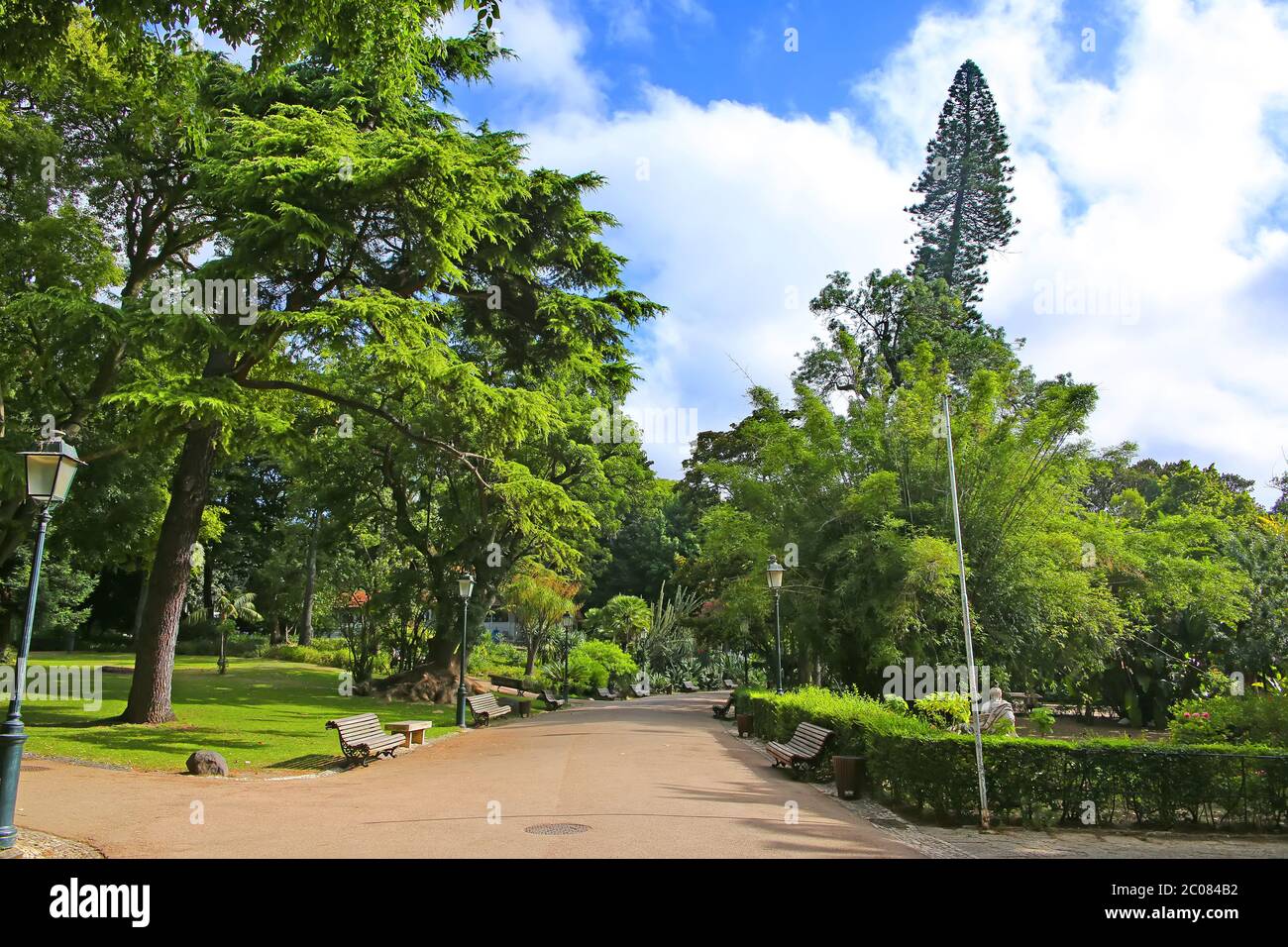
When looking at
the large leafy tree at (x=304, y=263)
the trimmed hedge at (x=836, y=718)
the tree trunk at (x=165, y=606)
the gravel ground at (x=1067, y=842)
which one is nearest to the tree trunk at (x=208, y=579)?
the large leafy tree at (x=304, y=263)

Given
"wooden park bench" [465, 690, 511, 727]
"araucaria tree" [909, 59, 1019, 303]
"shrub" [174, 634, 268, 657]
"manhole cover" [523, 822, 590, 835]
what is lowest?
"shrub" [174, 634, 268, 657]

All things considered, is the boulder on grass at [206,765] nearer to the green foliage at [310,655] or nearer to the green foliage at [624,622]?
the green foliage at [310,655]

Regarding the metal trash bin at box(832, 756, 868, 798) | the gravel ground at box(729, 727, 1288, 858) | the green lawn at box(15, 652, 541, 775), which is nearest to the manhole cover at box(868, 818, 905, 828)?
the gravel ground at box(729, 727, 1288, 858)

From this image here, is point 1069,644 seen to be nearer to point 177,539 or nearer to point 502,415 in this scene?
point 502,415

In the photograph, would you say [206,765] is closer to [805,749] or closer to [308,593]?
[805,749]

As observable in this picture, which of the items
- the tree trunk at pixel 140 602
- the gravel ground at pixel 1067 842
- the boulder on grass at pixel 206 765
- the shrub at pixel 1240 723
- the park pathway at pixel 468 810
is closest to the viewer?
the park pathway at pixel 468 810

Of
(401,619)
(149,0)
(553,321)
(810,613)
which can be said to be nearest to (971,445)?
(810,613)

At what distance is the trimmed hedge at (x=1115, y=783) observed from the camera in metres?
9.34

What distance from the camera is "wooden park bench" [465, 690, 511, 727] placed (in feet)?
68.1

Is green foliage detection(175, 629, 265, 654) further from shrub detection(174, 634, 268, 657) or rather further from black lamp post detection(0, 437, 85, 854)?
black lamp post detection(0, 437, 85, 854)

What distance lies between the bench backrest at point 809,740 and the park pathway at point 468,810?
1.85ft

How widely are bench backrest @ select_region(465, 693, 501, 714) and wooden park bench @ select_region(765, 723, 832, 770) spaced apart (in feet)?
31.8

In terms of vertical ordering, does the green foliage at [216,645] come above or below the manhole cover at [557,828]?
below

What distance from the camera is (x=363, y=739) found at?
13.4 meters
